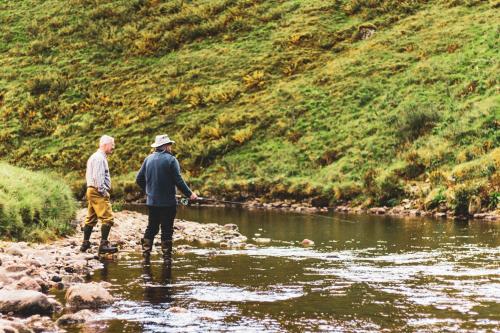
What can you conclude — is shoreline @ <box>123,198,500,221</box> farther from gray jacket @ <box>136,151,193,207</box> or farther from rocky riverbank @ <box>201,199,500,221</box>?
gray jacket @ <box>136,151,193,207</box>

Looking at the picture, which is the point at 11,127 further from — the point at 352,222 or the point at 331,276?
the point at 331,276

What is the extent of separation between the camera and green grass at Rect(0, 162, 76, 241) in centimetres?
1412

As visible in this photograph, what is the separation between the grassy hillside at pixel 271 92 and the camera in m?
30.4

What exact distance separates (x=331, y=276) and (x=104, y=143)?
200 inches

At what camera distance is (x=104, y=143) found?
45.1 feet

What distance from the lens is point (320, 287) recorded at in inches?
392

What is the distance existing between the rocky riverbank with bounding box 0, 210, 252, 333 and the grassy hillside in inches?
498

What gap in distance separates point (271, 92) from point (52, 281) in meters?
33.6

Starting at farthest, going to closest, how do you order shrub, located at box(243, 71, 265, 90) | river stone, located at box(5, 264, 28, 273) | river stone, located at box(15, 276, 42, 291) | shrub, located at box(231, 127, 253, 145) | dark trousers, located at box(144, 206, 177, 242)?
shrub, located at box(243, 71, 265, 90) → shrub, located at box(231, 127, 253, 145) → dark trousers, located at box(144, 206, 177, 242) → river stone, located at box(5, 264, 28, 273) → river stone, located at box(15, 276, 42, 291)

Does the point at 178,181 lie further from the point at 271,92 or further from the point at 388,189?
the point at 271,92

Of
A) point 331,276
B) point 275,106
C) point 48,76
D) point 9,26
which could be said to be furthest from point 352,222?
Answer: point 9,26

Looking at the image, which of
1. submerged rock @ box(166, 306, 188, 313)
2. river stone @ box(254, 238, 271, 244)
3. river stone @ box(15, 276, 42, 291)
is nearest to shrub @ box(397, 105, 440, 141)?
river stone @ box(254, 238, 271, 244)

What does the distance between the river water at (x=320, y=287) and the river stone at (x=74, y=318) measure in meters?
0.16

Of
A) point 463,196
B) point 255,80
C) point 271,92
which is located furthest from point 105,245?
point 255,80
